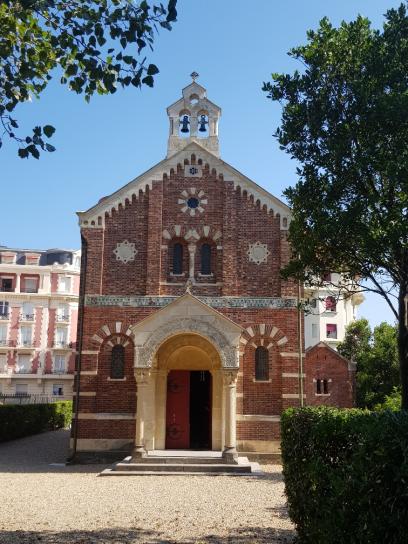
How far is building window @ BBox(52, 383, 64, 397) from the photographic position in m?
63.8

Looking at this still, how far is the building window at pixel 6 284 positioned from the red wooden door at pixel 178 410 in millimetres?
47632

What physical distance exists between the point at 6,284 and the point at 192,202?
47817 mm

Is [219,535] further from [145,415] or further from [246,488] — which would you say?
[145,415]

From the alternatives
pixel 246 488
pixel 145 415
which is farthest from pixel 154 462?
pixel 246 488

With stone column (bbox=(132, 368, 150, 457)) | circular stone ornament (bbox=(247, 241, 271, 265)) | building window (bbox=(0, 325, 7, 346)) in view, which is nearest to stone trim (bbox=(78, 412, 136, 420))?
stone column (bbox=(132, 368, 150, 457))

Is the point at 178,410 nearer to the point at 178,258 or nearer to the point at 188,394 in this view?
the point at 188,394

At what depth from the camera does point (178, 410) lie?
866 inches

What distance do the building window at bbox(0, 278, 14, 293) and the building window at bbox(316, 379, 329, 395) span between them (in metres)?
42.4

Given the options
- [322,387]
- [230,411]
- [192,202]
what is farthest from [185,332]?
[322,387]

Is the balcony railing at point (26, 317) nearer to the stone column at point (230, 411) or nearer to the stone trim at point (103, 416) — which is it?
the stone trim at point (103, 416)

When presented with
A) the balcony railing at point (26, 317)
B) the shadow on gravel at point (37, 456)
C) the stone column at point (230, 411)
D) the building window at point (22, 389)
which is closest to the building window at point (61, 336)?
the balcony railing at point (26, 317)

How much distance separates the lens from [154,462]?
736 inches

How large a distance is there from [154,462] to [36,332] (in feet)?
162

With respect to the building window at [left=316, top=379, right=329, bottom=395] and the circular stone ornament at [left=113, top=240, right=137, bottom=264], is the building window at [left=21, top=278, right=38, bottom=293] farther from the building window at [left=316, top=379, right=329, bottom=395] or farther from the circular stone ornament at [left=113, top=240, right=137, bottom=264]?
the circular stone ornament at [left=113, top=240, right=137, bottom=264]
